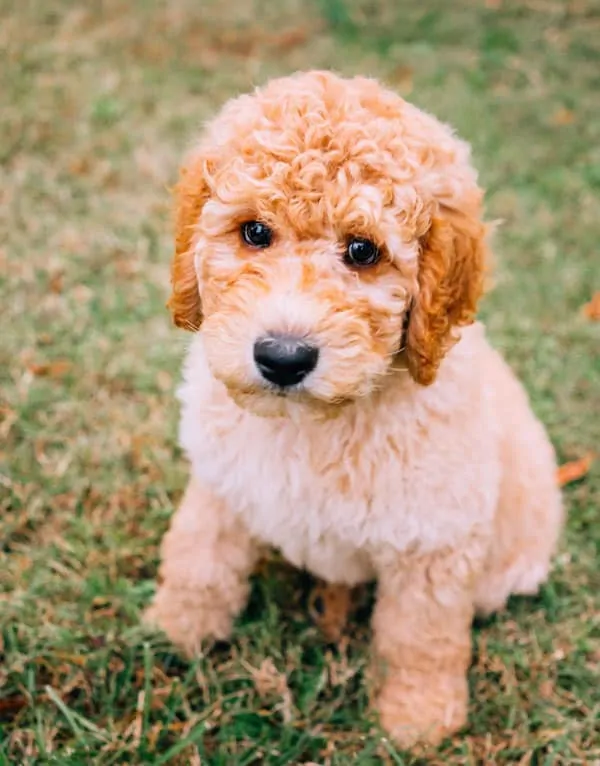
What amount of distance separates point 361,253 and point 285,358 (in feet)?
1.19

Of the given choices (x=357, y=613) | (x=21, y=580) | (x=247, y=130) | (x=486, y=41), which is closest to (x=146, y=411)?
(x=21, y=580)

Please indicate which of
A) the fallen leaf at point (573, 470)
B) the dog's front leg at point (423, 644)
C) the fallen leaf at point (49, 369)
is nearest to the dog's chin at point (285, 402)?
the dog's front leg at point (423, 644)

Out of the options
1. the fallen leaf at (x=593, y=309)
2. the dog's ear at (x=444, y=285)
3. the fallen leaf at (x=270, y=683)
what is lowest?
the fallen leaf at (x=270, y=683)

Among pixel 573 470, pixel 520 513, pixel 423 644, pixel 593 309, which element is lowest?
pixel 423 644

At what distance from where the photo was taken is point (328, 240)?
91.0 inches

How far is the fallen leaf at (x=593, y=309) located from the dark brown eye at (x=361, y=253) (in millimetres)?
2888

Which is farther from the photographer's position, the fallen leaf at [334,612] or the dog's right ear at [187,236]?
the fallen leaf at [334,612]

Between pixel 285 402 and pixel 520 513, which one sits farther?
pixel 520 513

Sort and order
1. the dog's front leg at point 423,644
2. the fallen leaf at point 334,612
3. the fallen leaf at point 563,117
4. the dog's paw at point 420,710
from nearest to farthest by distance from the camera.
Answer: the dog's front leg at point 423,644, the dog's paw at point 420,710, the fallen leaf at point 334,612, the fallen leaf at point 563,117

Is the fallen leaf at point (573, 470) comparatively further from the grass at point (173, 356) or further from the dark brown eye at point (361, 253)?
the dark brown eye at point (361, 253)

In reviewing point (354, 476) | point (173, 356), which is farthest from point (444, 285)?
point (173, 356)

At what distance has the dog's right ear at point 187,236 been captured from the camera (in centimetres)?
248

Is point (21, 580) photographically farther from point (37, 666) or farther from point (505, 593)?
point (505, 593)

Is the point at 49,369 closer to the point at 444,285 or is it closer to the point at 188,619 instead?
the point at 188,619
